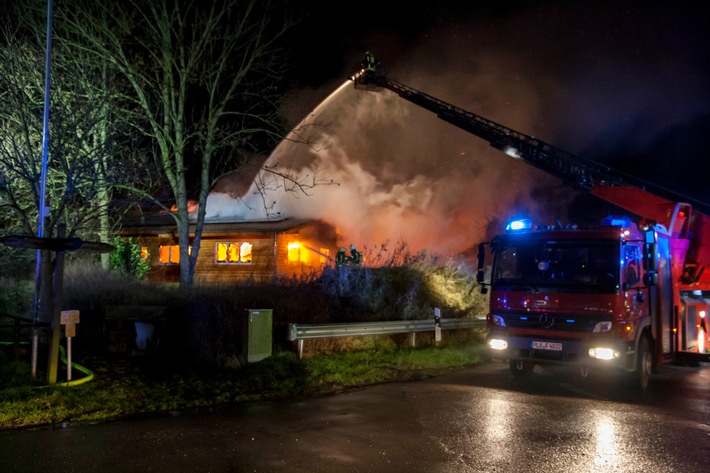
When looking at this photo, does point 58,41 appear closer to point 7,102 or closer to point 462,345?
point 7,102

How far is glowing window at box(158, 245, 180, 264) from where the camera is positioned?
87.0 feet

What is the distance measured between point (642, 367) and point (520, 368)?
6.78 ft

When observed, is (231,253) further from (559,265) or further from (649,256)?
(649,256)

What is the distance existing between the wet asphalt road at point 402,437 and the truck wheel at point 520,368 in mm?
1589

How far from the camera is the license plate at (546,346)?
30.1ft

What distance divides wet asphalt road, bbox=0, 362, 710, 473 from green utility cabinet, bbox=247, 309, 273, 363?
79.8 inches

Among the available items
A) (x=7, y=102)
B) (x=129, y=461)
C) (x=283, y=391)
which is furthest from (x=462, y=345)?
(x=7, y=102)

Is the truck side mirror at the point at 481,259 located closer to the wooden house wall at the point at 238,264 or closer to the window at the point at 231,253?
the wooden house wall at the point at 238,264

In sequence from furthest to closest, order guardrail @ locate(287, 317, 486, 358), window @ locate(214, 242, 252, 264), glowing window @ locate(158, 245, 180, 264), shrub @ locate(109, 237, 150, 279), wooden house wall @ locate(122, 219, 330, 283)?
glowing window @ locate(158, 245, 180, 264), window @ locate(214, 242, 252, 264), wooden house wall @ locate(122, 219, 330, 283), shrub @ locate(109, 237, 150, 279), guardrail @ locate(287, 317, 486, 358)

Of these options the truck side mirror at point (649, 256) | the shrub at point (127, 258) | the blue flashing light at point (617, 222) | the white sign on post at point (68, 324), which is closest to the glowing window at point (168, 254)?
the shrub at point (127, 258)

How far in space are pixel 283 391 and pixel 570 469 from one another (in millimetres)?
4682

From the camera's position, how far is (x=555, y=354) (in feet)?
30.3

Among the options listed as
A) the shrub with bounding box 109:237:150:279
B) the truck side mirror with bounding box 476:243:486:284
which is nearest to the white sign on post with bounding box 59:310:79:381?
the truck side mirror with bounding box 476:243:486:284

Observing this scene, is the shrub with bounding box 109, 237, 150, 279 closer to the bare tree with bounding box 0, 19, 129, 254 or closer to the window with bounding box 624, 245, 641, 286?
the bare tree with bounding box 0, 19, 129, 254
